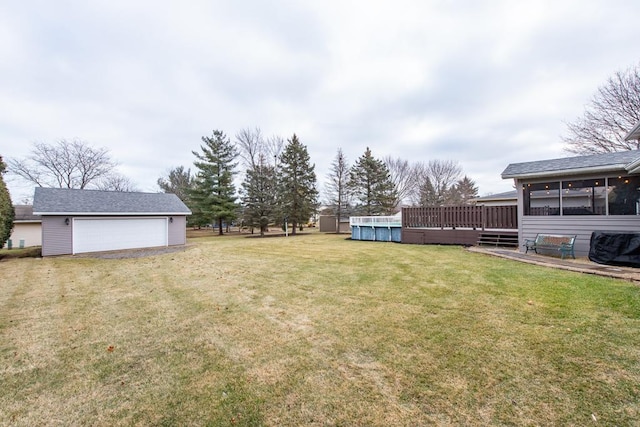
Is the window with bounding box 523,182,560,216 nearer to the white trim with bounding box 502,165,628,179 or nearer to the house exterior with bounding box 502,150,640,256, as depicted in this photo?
the house exterior with bounding box 502,150,640,256

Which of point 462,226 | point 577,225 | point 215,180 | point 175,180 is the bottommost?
point 462,226

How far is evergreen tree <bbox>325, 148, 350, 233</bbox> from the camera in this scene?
25.9 metres

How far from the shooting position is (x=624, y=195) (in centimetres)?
784

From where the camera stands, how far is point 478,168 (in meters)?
33.2

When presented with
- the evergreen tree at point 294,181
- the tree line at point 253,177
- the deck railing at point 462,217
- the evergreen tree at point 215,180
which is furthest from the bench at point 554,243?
the evergreen tree at point 215,180

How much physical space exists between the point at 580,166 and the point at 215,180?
77.4ft

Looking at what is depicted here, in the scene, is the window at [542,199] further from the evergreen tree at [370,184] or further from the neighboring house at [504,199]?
the evergreen tree at [370,184]

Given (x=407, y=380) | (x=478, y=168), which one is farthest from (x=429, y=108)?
(x=478, y=168)

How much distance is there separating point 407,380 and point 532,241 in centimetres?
948

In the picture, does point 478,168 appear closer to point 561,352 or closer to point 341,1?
point 341,1

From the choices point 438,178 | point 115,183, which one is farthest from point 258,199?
point 438,178

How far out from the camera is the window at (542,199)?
8.84 metres

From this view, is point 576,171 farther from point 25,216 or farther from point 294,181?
point 25,216

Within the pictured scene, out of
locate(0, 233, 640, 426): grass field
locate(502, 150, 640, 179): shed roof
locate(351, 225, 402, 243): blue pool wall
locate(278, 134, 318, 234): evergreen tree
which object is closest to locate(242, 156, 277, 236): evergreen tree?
locate(278, 134, 318, 234): evergreen tree
